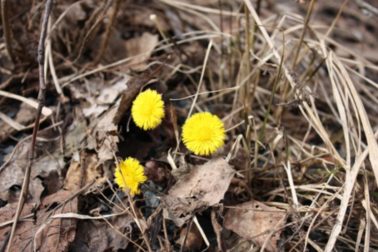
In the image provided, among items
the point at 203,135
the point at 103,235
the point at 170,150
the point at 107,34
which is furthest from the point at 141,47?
the point at 103,235

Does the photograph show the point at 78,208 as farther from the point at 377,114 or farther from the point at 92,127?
the point at 377,114

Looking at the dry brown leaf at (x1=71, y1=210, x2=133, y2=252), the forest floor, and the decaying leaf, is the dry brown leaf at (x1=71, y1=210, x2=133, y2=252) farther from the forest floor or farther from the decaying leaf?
the decaying leaf

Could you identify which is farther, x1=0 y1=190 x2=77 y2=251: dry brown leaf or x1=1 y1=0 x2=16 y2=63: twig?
x1=1 y1=0 x2=16 y2=63: twig

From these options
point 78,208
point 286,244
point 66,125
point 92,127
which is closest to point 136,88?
point 92,127

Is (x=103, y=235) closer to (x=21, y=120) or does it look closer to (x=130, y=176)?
(x=130, y=176)

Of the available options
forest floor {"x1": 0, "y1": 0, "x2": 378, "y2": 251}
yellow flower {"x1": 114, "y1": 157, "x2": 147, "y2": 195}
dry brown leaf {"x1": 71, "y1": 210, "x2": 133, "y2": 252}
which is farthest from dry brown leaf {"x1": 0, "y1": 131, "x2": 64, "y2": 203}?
yellow flower {"x1": 114, "y1": 157, "x2": 147, "y2": 195}
